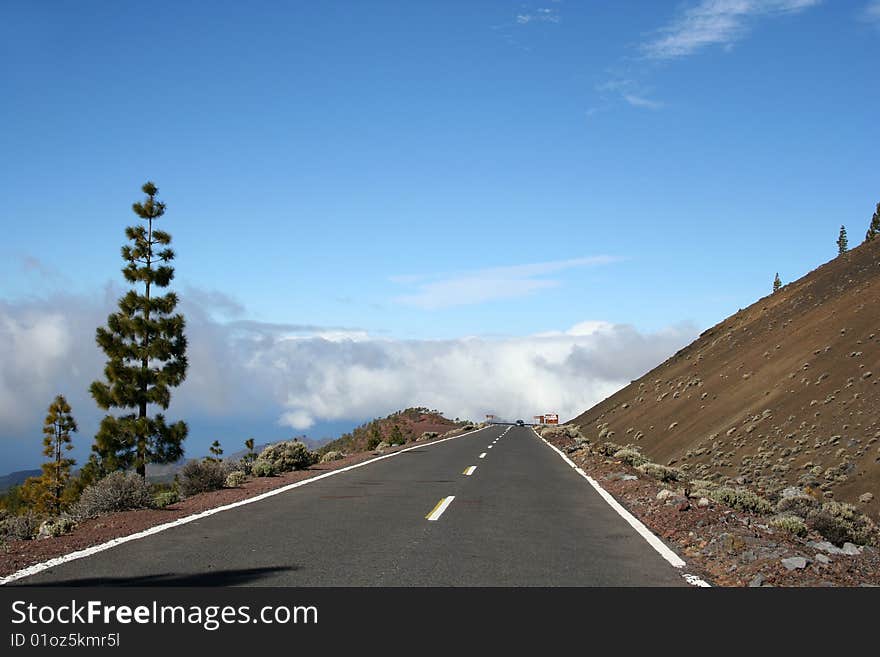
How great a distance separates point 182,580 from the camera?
677 centimetres

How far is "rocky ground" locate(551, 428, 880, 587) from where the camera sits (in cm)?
764

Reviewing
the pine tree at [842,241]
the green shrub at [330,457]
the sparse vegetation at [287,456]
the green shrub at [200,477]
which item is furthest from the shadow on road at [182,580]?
the pine tree at [842,241]

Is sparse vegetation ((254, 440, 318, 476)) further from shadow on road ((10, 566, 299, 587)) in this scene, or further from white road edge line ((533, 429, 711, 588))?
shadow on road ((10, 566, 299, 587))

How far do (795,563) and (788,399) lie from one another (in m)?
34.3

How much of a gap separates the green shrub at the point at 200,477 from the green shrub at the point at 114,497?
2.67m

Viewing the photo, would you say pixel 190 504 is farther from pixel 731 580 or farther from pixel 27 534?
pixel 731 580

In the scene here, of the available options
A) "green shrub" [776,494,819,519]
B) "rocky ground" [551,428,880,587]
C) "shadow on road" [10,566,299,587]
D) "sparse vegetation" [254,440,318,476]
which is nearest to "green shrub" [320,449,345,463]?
"sparse vegetation" [254,440,318,476]

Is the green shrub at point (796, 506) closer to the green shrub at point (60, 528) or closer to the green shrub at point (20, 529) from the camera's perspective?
the green shrub at point (60, 528)

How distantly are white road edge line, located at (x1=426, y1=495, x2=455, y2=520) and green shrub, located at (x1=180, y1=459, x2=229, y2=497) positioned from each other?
17.7 feet

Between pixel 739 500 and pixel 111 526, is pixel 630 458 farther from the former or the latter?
pixel 111 526

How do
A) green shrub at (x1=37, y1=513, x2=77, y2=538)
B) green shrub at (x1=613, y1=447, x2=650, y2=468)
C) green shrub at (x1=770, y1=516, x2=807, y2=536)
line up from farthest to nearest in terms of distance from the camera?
1. green shrub at (x1=613, y1=447, x2=650, y2=468)
2. green shrub at (x1=770, y1=516, x2=807, y2=536)
3. green shrub at (x1=37, y1=513, x2=77, y2=538)
